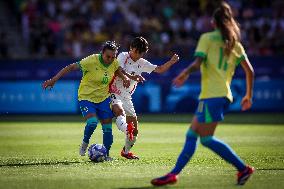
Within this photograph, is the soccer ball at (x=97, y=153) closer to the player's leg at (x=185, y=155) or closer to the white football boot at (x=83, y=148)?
the white football boot at (x=83, y=148)

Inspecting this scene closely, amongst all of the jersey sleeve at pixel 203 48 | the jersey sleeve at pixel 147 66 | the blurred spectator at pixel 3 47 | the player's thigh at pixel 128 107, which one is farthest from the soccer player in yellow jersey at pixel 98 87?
the blurred spectator at pixel 3 47

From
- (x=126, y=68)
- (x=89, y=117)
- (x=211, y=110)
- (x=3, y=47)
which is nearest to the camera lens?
(x=211, y=110)

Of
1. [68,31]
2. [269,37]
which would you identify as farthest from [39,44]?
[269,37]

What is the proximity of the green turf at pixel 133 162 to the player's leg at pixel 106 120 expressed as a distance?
369 millimetres

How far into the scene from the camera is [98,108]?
46.6ft

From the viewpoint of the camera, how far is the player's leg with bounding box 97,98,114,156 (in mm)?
14172

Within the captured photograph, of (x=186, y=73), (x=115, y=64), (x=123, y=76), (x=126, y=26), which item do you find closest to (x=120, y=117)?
(x=123, y=76)

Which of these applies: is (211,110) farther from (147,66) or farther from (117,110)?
(147,66)

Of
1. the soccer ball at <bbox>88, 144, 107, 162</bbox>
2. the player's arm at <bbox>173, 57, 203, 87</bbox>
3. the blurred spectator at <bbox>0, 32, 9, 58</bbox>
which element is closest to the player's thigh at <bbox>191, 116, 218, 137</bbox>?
the player's arm at <bbox>173, 57, 203, 87</bbox>

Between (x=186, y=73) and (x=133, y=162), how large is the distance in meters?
3.99

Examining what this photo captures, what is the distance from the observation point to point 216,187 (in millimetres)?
10469

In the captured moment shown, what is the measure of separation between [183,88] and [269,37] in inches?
162

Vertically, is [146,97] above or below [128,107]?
below

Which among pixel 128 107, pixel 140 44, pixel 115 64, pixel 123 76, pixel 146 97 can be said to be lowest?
pixel 146 97
